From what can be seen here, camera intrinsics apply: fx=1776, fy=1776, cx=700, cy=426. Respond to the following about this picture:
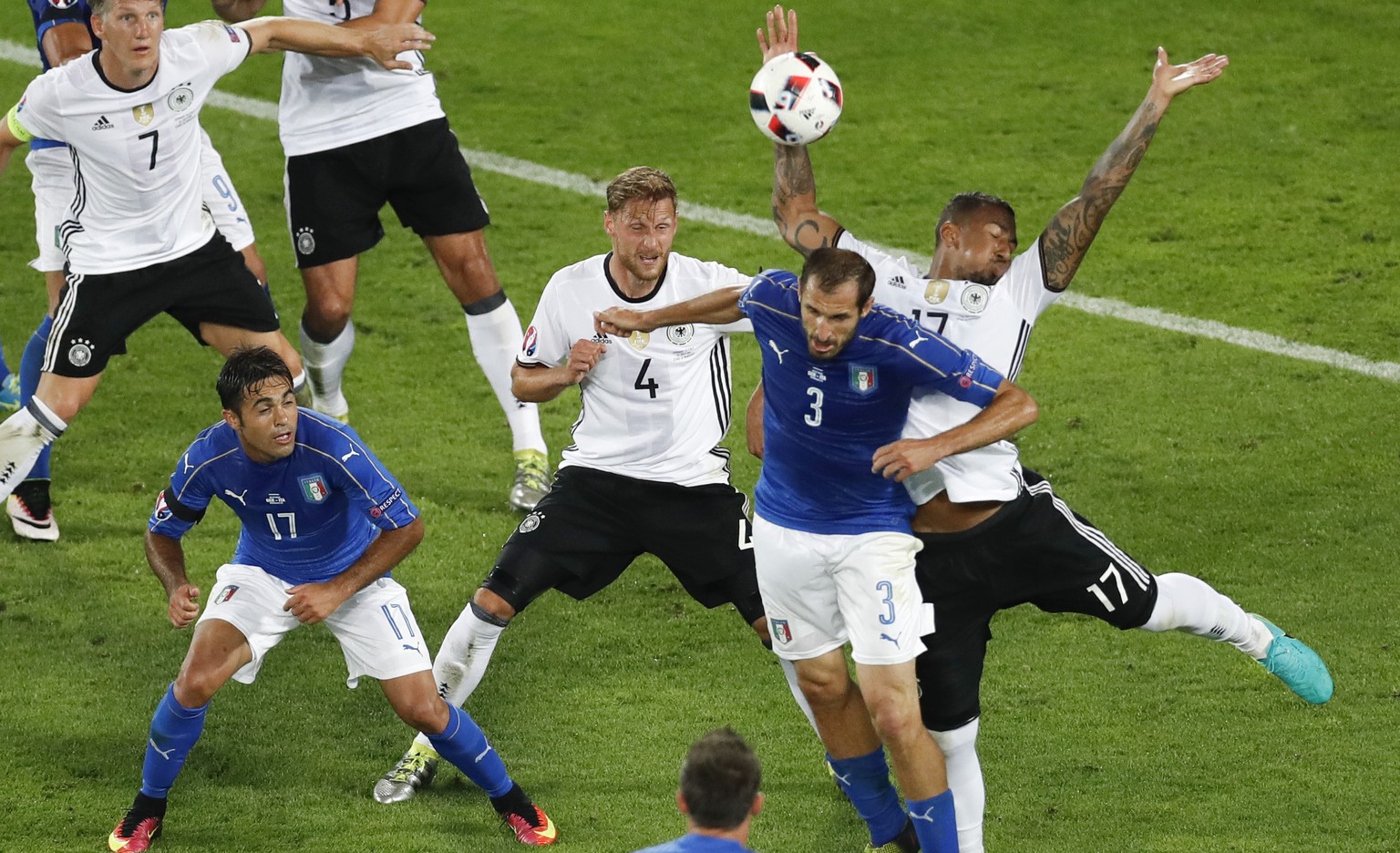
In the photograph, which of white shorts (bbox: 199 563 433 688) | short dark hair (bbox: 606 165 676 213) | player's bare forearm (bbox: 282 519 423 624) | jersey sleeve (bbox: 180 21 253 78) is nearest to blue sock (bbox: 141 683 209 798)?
white shorts (bbox: 199 563 433 688)

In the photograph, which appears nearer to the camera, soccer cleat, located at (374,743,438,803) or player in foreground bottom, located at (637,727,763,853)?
player in foreground bottom, located at (637,727,763,853)

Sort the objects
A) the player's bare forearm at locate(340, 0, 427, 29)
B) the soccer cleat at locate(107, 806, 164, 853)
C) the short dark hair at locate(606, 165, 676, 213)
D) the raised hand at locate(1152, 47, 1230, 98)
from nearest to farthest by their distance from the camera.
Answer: the raised hand at locate(1152, 47, 1230, 98), the soccer cleat at locate(107, 806, 164, 853), the short dark hair at locate(606, 165, 676, 213), the player's bare forearm at locate(340, 0, 427, 29)

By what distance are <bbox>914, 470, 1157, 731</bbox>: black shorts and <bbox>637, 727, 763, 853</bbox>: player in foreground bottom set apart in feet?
5.54

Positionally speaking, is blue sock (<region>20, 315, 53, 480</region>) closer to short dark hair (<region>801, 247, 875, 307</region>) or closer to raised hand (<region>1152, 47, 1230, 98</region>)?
short dark hair (<region>801, 247, 875, 307</region>)

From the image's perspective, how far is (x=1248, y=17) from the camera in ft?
41.8

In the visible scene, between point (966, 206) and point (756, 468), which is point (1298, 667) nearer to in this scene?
point (966, 206)

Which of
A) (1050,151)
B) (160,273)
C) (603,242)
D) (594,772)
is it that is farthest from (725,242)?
(594,772)

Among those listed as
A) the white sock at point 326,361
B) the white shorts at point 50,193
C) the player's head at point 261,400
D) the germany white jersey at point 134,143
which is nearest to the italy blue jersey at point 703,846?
the player's head at point 261,400

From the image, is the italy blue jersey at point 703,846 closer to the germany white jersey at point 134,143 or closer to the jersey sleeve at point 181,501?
the jersey sleeve at point 181,501

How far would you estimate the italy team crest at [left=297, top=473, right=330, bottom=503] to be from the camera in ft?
18.1

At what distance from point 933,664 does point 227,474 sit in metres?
2.25

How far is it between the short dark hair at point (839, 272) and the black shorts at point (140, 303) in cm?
294

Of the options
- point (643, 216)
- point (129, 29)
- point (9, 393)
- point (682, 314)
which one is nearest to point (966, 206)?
point (682, 314)

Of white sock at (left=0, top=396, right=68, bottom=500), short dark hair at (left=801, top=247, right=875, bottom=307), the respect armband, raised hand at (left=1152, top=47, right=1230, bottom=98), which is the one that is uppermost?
raised hand at (left=1152, top=47, right=1230, bottom=98)
